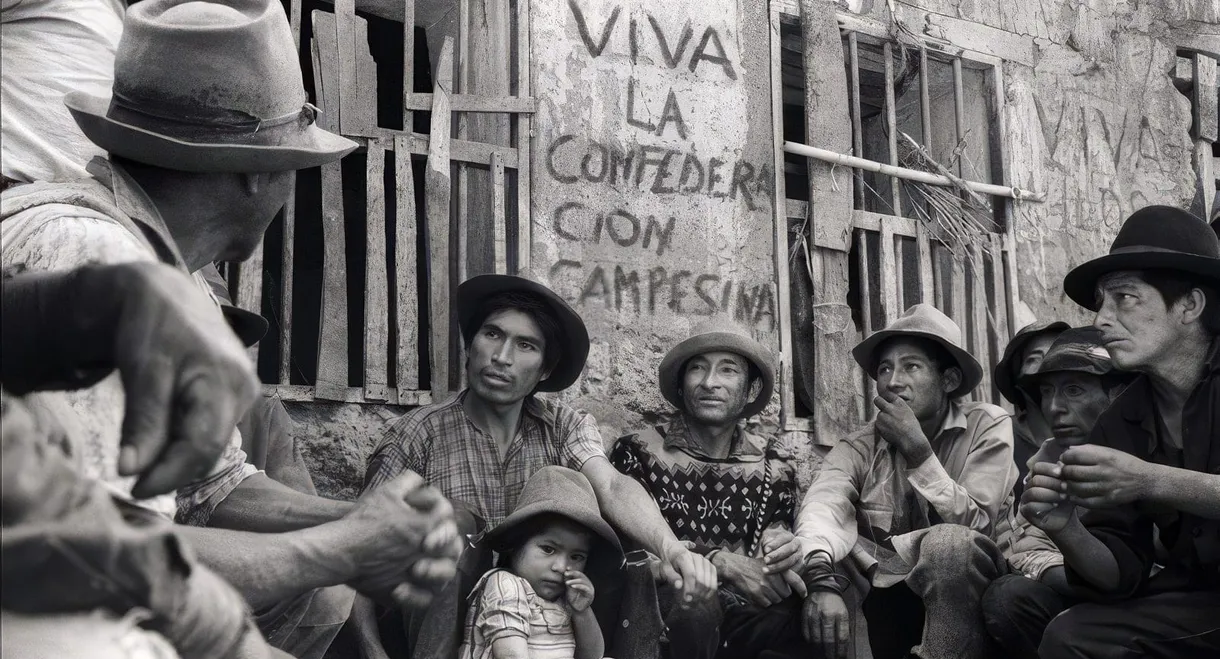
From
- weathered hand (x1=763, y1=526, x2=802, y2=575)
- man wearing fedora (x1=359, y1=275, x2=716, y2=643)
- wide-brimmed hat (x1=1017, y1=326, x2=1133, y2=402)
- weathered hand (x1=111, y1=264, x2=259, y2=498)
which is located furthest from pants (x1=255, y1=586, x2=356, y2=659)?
wide-brimmed hat (x1=1017, y1=326, x2=1133, y2=402)

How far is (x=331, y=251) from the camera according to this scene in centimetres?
571

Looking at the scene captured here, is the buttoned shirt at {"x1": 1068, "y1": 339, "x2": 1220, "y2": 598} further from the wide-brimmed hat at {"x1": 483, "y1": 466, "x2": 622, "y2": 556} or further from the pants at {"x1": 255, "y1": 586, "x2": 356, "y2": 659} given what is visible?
the pants at {"x1": 255, "y1": 586, "x2": 356, "y2": 659}

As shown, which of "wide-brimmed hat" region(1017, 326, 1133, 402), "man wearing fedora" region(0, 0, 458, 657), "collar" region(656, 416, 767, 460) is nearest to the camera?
"man wearing fedora" region(0, 0, 458, 657)

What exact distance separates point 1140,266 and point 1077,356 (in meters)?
0.83

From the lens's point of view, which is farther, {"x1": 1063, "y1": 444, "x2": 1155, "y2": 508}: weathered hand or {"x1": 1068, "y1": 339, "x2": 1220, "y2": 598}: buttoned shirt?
{"x1": 1068, "y1": 339, "x2": 1220, "y2": 598}: buttoned shirt

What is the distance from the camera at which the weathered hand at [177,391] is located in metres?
1.35

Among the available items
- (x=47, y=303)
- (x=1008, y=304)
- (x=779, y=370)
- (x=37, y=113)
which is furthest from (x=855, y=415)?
(x=47, y=303)

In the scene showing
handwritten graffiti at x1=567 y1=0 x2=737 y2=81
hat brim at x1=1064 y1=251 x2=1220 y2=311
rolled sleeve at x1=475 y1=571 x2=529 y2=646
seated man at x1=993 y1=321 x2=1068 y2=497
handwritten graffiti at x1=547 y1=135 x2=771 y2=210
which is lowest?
rolled sleeve at x1=475 y1=571 x2=529 y2=646

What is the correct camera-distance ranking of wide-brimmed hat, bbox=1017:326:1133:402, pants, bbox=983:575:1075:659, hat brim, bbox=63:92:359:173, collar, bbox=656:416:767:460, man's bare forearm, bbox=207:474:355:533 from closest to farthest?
hat brim, bbox=63:92:359:173 → man's bare forearm, bbox=207:474:355:533 → pants, bbox=983:575:1075:659 → wide-brimmed hat, bbox=1017:326:1133:402 → collar, bbox=656:416:767:460

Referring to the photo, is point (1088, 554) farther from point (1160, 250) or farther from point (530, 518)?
point (530, 518)

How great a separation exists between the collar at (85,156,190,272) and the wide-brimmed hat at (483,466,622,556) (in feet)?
6.65

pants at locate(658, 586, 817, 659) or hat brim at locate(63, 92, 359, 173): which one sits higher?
hat brim at locate(63, 92, 359, 173)

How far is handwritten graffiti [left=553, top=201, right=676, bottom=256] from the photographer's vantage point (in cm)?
614

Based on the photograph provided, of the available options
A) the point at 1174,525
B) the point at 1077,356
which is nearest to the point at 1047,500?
the point at 1174,525
